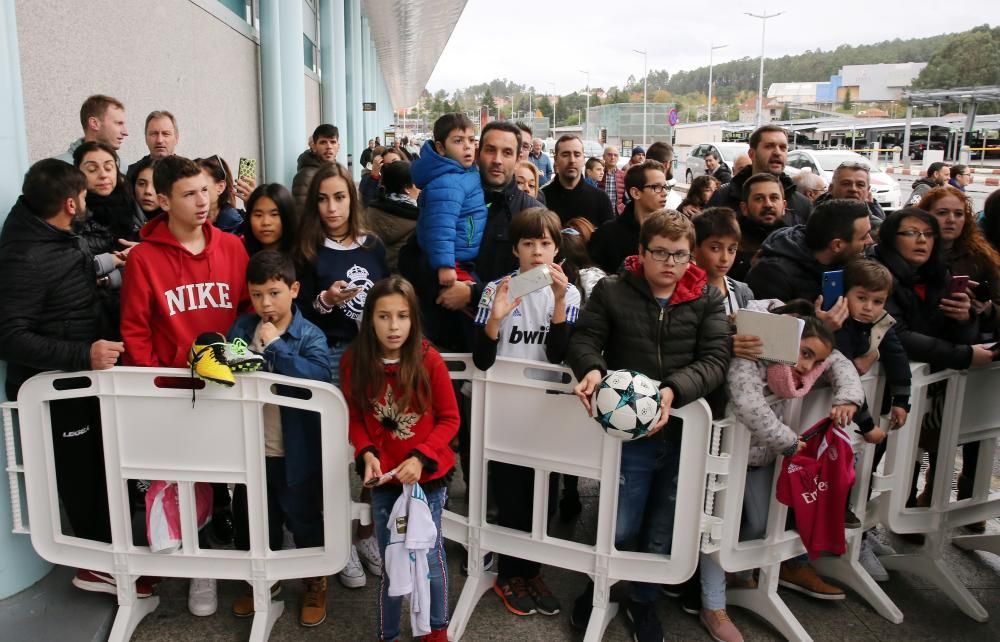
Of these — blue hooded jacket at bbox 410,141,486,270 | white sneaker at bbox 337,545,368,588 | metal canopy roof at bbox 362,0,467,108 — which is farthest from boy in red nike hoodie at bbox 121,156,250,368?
metal canopy roof at bbox 362,0,467,108

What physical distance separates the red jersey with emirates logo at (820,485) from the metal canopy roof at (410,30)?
2054cm

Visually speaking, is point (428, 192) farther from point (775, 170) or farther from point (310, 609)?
point (775, 170)

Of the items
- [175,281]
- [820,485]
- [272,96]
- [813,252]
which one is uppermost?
[272,96]

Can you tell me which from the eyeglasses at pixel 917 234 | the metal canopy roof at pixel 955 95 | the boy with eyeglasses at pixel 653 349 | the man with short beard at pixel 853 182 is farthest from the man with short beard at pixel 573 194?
the metal canopy roof at pixel 955 95

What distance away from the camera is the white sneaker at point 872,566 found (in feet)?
12.8

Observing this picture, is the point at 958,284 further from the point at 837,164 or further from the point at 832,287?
the point at 837,164

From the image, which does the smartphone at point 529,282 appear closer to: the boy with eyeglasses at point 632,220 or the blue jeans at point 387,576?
the blue jeans at point 387,576

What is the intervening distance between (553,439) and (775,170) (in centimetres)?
351

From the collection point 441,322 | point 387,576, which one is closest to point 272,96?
point 441,322

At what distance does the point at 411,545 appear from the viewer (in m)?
2.96

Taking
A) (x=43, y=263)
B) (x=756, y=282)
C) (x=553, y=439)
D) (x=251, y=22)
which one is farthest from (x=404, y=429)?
(x=251, y=22)

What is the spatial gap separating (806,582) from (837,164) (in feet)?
63.4

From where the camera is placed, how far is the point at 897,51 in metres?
159

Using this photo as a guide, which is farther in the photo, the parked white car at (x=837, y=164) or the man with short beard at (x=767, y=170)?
the parked white car at (x=837, y=164)
